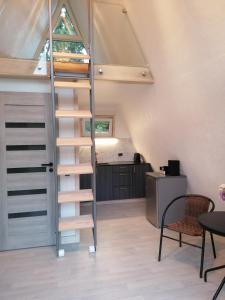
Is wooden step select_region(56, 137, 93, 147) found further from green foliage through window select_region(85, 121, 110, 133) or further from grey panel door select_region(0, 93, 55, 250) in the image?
green foliage through window select_region(85, 121, 110, 133)

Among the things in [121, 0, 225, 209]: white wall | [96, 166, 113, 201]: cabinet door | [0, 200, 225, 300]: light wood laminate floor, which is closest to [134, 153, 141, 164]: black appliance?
[96, 166, 113, 201]: cabinet door

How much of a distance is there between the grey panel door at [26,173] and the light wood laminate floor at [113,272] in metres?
0.24

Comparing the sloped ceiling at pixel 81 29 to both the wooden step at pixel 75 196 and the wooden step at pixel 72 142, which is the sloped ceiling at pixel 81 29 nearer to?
the wooden step at pixel 72 142

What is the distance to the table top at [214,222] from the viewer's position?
2.04m

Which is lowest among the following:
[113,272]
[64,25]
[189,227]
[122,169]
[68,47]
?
[113,272]

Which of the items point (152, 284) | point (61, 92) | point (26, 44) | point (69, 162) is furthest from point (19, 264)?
point (26, 44)

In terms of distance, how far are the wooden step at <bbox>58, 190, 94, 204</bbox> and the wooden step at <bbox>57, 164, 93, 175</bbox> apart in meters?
0.29

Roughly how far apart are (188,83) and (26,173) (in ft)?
7.70

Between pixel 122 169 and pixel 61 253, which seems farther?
pixel 122 169

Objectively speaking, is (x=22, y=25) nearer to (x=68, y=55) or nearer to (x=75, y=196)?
(x=68, y=55)

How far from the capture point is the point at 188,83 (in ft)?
9.82

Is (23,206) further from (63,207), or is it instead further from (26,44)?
(26,44)

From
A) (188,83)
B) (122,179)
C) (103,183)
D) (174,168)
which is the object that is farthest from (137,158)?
(188,83)

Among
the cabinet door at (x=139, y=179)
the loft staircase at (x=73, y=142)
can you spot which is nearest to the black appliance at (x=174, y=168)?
the cabinet door at (x=139, y=179)
